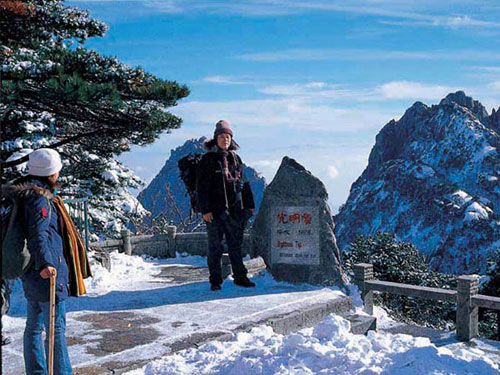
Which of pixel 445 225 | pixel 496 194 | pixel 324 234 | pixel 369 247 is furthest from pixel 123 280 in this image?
pixel 496 194

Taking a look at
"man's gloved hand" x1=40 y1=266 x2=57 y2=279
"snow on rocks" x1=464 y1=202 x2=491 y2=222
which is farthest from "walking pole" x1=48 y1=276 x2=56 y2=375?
"snow on rocks" x1=464 y1=202 x2=491 y2=222

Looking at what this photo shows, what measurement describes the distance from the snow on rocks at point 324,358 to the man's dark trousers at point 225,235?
2.44 meters

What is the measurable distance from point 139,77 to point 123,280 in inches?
153

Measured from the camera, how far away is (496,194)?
9788 centimetres

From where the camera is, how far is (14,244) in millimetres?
3787

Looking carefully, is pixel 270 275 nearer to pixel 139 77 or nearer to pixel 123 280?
pixel 123 280

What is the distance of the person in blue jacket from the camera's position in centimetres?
378

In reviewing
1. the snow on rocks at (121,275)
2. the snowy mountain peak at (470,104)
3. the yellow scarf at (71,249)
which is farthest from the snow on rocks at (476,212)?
the yellow scarf at (71,249)

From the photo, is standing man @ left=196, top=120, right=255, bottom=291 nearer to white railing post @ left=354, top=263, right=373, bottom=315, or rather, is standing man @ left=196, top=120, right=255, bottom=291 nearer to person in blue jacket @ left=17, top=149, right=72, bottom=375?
white railing post @ left=354, top=263, right=373, bottom=315

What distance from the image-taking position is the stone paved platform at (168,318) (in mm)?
5031

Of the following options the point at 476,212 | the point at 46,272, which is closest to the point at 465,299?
the point at 46,272

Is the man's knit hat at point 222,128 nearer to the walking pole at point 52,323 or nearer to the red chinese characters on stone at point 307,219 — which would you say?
the red chinese characters on stone at point 307,219

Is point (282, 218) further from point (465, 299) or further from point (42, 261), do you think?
point (42, 261)

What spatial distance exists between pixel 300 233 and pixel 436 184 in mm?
98090
